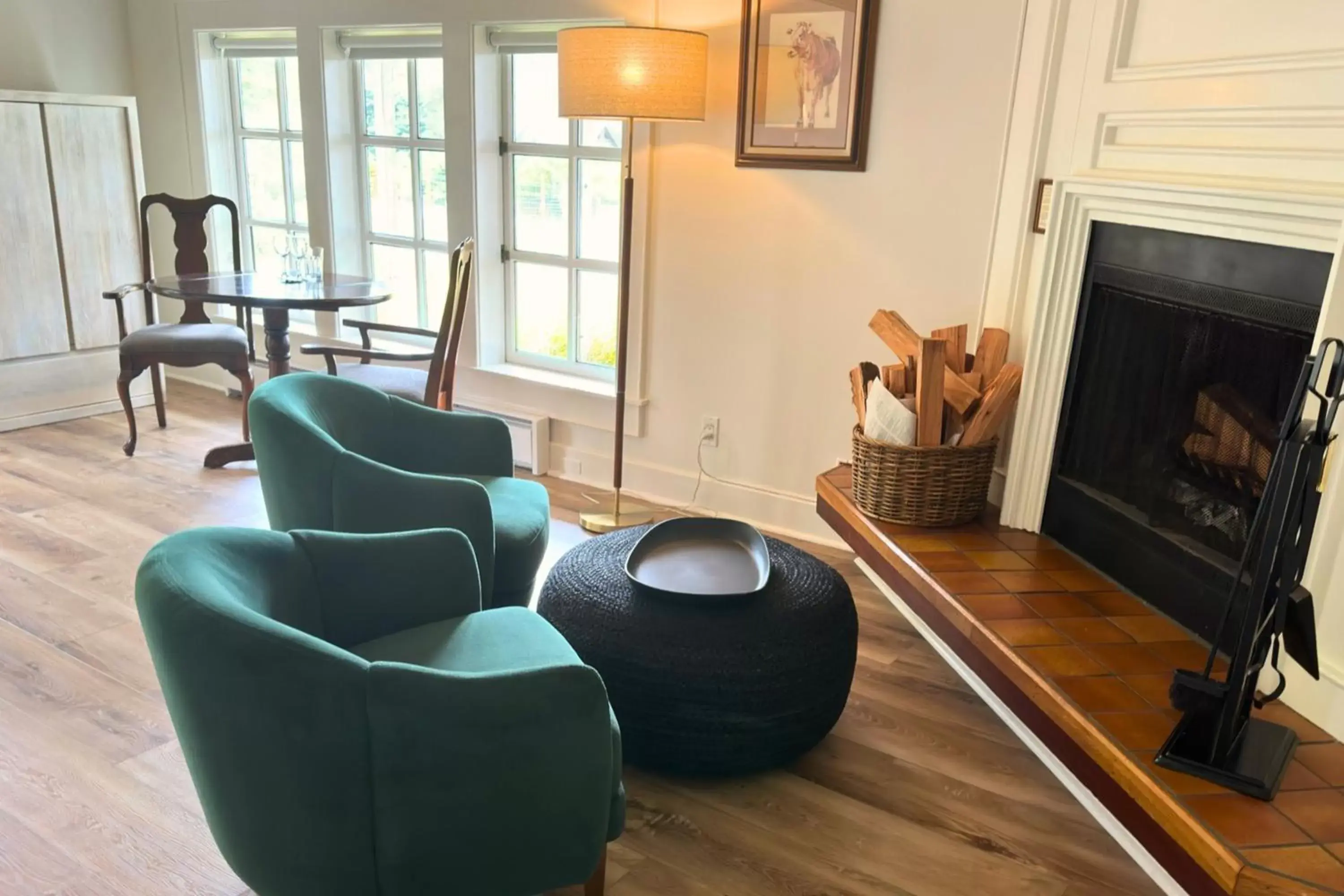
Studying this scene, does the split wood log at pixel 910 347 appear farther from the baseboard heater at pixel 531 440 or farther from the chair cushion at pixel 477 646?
the baseboard heater at pixel 531 440

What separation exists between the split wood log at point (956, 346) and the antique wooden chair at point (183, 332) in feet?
Answer: 8.70

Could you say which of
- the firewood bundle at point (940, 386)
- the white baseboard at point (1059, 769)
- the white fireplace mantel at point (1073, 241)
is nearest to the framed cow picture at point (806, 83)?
the firewood bundle at point (940, 386)

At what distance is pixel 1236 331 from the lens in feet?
6.75

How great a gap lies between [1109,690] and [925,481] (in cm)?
84

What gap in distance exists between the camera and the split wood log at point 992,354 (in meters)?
2.74

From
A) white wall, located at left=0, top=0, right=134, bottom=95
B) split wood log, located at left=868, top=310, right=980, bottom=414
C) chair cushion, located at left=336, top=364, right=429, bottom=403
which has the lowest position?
chair cushion, located at left=336, top=364, right=429, bottom=403

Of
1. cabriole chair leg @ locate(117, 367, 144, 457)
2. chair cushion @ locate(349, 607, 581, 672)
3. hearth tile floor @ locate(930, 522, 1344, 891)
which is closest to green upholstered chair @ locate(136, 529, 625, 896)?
chair cushion @ locate(349, 607, 581, 672)

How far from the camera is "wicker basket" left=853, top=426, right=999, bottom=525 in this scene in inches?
102

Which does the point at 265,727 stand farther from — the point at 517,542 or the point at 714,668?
the point at 517,542

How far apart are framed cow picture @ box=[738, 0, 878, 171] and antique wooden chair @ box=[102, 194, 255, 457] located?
2.26 metres

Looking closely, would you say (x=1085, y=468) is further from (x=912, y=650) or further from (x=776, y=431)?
(x=776, y=431)

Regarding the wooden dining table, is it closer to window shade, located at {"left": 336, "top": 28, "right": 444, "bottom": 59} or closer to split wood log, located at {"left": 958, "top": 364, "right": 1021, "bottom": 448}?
window shade, located at {"left": 336, "top": 28, "right": 444, "bottom": 59}

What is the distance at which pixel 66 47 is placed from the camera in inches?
189

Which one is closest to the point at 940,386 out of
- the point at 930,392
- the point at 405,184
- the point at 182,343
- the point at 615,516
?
the point at 930,392
